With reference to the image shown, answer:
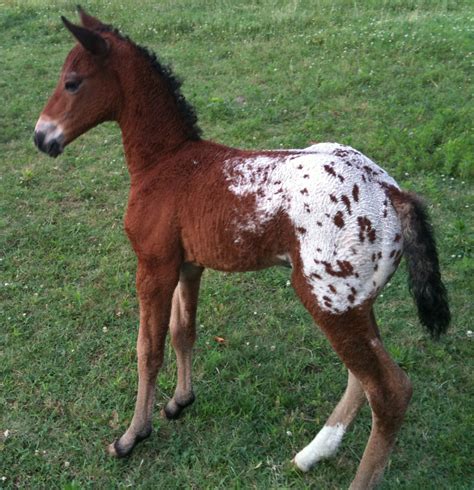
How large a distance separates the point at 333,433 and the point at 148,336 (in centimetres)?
113

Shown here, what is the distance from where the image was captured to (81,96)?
9.29ft

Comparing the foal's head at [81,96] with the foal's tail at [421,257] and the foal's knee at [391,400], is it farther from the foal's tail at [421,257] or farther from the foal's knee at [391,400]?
the foal's knee at [391,400]

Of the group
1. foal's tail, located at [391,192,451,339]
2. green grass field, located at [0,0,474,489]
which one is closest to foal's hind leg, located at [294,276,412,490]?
foal's tail, located at [391,192,451,339]

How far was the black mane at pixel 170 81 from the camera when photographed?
115 inches

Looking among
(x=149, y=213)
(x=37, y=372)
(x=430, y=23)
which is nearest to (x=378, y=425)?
(x=149, y=213)

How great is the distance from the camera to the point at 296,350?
13.1 feet

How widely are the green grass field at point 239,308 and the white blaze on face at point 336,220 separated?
1.26m

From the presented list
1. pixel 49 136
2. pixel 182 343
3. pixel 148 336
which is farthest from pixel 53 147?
pixel 182 343

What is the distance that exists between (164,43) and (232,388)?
7954 millimetres

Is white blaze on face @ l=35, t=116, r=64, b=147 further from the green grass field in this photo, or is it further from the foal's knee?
the foal's knee

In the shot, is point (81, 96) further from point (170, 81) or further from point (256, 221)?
point (256, 221)

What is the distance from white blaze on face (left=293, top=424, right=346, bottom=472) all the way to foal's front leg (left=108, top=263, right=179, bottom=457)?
2.97 feet

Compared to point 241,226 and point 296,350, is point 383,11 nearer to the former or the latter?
point 296,350

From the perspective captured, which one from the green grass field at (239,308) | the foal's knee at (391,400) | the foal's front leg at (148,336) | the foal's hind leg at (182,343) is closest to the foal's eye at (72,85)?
→ the foal's front leg at (148,336)
